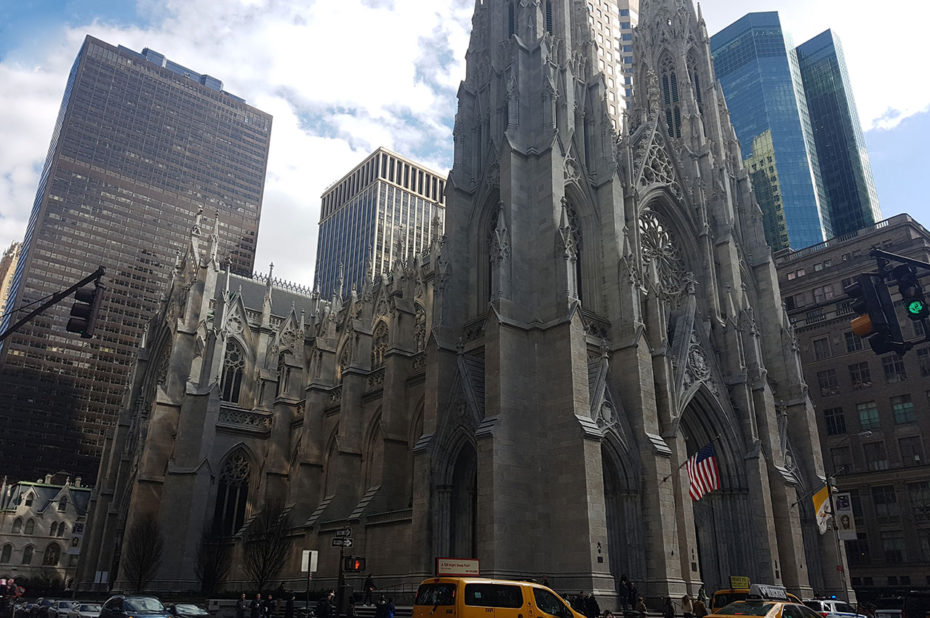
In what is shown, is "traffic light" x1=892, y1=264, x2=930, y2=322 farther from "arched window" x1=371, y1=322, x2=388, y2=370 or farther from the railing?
the railing

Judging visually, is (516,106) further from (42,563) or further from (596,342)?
(42,563)

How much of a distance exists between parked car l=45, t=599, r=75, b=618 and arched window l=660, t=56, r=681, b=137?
133ft

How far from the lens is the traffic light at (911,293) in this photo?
11641 millimetres

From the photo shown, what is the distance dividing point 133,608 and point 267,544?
14152 millimetres

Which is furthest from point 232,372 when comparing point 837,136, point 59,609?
point 837,136

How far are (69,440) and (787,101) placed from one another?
11101 centimetres

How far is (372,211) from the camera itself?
127 m

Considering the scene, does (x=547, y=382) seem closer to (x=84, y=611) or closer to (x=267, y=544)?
(x=267, y=544)

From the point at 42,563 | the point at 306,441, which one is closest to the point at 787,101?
the point at 306,441

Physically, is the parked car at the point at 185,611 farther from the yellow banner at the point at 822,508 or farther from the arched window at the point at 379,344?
Answer: the yellow banner at the point at 822,508

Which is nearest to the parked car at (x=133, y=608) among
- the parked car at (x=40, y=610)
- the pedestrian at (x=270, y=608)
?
the pedestrian at (x=270, y=608)

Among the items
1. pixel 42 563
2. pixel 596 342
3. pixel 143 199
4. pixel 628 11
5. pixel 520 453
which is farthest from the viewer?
pixel 143 199

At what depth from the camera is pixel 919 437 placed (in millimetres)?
44312

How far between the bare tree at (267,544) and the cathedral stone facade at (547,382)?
105 cm
